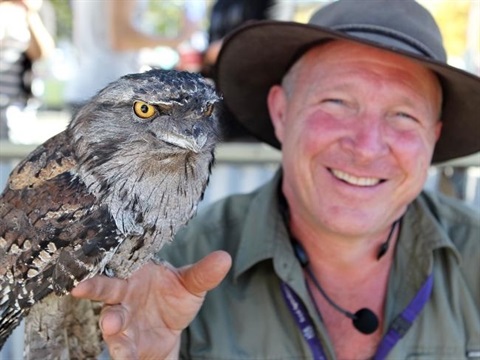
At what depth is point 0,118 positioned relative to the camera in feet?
12.2

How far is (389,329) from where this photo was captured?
2.11 metres

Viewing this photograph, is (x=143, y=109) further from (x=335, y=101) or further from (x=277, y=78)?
(x=277, y=78)

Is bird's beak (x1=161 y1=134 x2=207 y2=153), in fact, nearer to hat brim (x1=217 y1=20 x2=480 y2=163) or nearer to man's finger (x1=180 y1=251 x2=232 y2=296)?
man's finger (x1=180 y1=251 x2=232 y2=296)

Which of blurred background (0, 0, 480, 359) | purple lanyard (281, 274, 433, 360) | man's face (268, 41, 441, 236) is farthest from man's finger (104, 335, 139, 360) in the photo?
blurred background (0, 0, 480, 359)

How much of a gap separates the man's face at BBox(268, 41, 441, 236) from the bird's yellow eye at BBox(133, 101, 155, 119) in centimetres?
82

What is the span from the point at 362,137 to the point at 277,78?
1.76 feet

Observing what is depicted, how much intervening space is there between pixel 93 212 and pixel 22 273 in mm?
246

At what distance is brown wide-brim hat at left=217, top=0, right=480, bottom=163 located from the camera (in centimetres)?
207

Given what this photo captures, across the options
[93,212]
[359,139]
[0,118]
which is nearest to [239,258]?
[359,139]

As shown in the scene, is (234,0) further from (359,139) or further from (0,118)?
(359,139)

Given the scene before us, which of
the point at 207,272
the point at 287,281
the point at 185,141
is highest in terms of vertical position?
the point at 185,141

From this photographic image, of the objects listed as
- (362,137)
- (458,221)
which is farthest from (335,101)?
(458,221)

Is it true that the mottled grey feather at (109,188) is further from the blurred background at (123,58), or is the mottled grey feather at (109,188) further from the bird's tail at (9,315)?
the blurred background at (123,58)

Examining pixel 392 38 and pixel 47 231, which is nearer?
pixel 47 231
